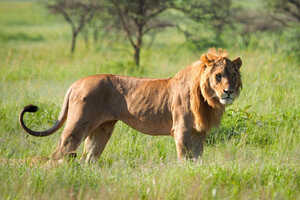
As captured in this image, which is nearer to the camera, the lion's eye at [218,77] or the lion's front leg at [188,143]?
the lion's eye at [218,77]

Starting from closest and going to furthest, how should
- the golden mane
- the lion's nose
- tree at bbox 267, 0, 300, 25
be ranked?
the lion's nose → the golden mane → tree at bbox 267, 0, 300, 25

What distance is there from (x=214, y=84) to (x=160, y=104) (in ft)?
2.50

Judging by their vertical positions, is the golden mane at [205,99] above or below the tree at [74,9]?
below

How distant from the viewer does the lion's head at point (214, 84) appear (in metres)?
4.21

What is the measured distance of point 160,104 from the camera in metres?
4.77

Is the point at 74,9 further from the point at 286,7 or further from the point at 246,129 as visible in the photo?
the point at 246,129

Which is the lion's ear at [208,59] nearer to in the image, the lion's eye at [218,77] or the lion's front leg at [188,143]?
the lion's eye at [218,77]

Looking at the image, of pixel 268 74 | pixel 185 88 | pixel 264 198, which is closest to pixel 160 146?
pixel 185 88

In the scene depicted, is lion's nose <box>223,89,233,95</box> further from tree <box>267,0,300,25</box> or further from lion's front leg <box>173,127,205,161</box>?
tree <box>267,0,300,25</box>


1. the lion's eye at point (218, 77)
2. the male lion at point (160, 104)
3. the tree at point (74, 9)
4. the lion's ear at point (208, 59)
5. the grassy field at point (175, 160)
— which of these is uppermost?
the tree at point (74, 9)

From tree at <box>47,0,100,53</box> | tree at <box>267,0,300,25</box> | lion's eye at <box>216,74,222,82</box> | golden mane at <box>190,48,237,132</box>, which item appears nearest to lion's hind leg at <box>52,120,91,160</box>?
golden mane at <box>190,48,237,132</box>

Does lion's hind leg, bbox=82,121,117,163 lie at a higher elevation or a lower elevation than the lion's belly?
lower

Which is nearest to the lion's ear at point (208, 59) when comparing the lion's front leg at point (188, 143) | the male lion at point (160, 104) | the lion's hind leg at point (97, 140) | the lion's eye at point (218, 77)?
the male lion at point (160, 104)

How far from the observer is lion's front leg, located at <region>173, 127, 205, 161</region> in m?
4.48
